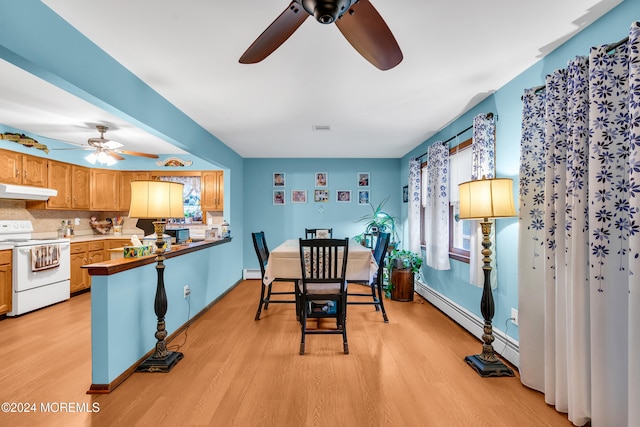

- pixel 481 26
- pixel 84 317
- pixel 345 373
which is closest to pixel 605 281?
pixel 481 26

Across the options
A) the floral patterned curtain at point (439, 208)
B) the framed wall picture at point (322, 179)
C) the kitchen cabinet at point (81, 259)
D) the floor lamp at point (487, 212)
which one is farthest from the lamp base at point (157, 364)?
the framed wall picture at point (322, 179)

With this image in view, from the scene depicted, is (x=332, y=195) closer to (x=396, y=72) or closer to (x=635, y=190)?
(x=396, y=72)

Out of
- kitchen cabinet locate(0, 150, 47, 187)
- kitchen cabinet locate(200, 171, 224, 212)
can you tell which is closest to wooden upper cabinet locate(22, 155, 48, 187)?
kitchen cabinet locate(0, 150, 47, 187)

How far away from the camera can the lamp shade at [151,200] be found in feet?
7.64

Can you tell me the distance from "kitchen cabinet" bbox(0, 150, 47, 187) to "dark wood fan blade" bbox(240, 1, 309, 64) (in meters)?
4.31

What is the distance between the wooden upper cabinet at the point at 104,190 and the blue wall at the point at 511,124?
578cm

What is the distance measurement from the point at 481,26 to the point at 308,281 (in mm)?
2341

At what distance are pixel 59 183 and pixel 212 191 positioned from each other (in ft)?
7.38

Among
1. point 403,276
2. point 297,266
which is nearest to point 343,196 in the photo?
point 403,276

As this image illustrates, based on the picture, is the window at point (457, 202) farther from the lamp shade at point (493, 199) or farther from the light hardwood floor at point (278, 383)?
the lamp shade at point (493, 199)

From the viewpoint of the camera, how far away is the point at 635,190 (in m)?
1.40

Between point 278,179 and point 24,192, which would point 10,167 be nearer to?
point 24,192

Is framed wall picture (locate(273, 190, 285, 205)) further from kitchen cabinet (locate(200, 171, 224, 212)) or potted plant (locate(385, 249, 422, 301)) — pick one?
potted plant (locate(385, 249, 422, 301))

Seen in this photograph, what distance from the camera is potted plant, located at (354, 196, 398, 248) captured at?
5.41 meters
